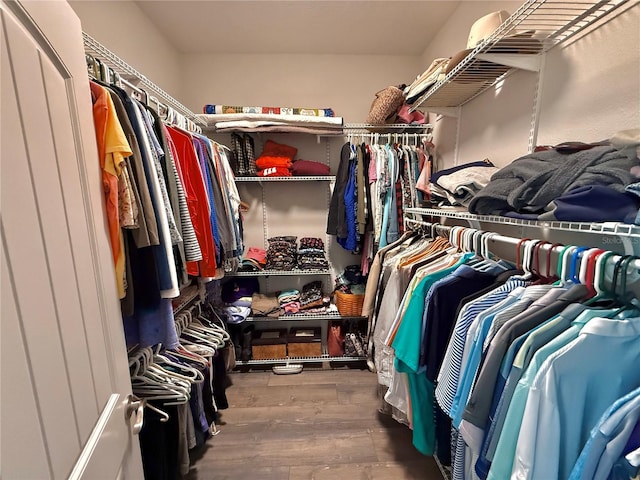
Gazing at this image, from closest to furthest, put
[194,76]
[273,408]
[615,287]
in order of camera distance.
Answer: [615,287]
[273,408]
[194,76]

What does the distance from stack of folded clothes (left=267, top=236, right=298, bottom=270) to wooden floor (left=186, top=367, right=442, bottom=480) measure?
3.02 feet

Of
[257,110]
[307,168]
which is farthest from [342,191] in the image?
[257,110]

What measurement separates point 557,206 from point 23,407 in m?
1.09

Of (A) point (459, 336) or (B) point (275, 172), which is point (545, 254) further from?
(B) point (275, 172)

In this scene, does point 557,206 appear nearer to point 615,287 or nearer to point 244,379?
point 615,287

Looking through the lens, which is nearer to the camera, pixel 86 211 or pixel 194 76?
pixel 86 211

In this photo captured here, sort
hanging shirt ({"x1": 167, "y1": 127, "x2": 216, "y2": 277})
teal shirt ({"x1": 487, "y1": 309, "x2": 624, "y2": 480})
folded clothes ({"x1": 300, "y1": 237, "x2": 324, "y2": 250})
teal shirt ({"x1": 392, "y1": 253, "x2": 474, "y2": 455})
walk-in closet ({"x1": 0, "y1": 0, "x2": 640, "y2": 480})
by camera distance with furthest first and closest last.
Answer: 1. folded clothes ({"x1": 300, "y1": 237, "x2": 324, "y2": 250})
2. hanging shirt ({"x1": 167, "y1": 127, "x2": 216, "y2": 277})
3. teal shirt ({"x1": 392, "y1": 253, "x2": 474, "y2": 455})
4. teal shirt ({"x1": 487, "y1": 309, "x2": 624, "y2": 480})
5. walk-in closet ({"x1": 0, "y1": 0, "x2": 640, "y2": 480})

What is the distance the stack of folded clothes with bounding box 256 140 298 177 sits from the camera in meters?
2.24

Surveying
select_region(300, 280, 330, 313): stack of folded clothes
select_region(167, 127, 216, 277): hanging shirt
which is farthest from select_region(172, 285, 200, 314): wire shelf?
select_region(300, 280, 330, 313): stack of folded clothes

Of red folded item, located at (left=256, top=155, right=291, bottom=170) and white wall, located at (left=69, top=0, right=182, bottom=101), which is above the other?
white wall, located at (left=69, top=0, right=182, bottom=101)

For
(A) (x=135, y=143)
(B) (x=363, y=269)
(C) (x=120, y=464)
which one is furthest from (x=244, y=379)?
(A) (x=135, y=143)

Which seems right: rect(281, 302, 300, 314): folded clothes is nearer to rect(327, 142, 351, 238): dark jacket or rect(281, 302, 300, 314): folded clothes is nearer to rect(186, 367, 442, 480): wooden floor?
rect(186, 367, 442, 480): wooden floor

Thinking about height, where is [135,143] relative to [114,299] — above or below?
above

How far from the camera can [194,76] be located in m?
2.38
